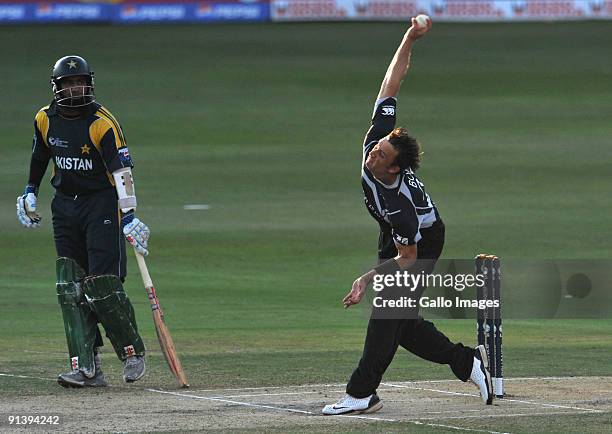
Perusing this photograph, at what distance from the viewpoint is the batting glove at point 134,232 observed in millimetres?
10008

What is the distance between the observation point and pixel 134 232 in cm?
1001

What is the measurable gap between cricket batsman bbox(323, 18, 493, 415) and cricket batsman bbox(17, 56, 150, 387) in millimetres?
1822

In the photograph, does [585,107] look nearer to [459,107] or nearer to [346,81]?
[459,107]

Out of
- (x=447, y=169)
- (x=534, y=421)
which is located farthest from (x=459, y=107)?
(x=534, y=421)

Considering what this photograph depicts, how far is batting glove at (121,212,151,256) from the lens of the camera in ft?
32.8

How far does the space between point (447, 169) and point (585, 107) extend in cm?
774

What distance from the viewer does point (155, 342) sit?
12.7 m

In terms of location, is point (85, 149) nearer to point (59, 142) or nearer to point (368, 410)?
point (59, 142)

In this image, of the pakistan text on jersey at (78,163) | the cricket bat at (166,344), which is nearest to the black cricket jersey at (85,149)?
the pakistan text on jersey at (78,163)

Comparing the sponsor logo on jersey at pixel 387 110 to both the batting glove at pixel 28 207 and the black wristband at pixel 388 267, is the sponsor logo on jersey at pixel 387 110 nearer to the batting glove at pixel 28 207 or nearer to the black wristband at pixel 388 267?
the black wristband at pixel 388 267

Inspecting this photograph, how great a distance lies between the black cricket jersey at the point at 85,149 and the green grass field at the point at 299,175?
1.39 metres

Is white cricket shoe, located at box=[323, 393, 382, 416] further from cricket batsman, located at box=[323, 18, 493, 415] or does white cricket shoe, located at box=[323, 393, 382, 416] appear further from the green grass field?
the green grass field

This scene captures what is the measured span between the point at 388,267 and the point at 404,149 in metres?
0.70

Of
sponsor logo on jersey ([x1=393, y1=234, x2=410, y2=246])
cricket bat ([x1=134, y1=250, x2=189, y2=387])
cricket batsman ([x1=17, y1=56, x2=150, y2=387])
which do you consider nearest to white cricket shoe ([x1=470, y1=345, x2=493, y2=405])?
sponsor logo on jersey ([x1=393, y1=234, x2=410, y2=246])
